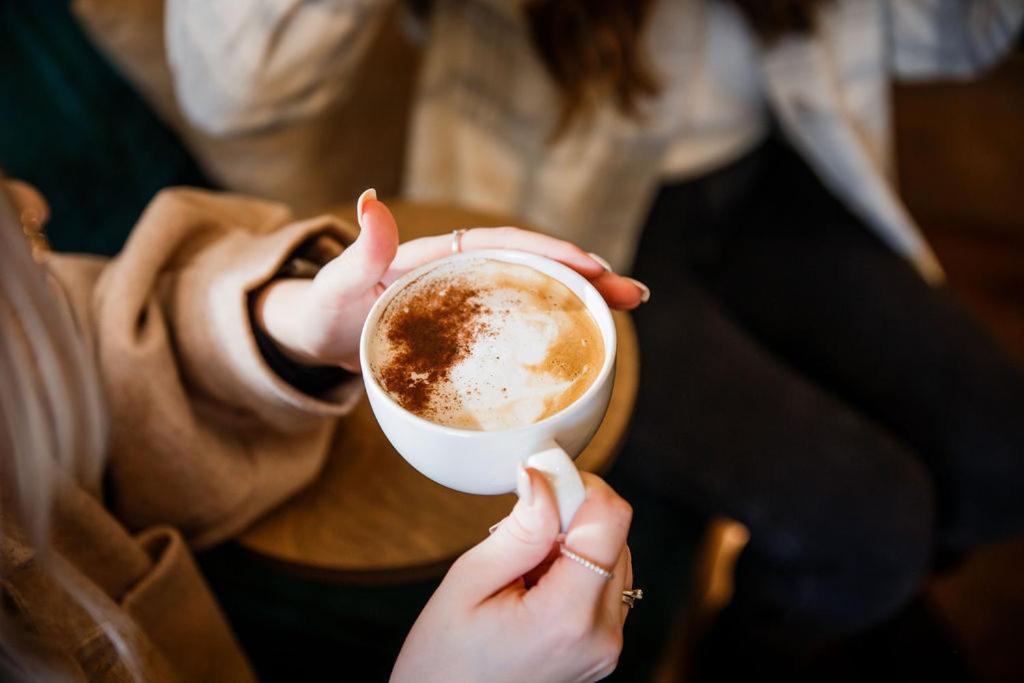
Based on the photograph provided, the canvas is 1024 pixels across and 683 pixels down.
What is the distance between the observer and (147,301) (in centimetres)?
56

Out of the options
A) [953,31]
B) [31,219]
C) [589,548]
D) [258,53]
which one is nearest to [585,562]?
[589,548]

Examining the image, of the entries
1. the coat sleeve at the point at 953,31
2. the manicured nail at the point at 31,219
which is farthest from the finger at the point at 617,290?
the coat sleeve at the point at 953,31

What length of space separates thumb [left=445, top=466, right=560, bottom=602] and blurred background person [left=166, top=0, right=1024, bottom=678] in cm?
52

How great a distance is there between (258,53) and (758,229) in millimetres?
708

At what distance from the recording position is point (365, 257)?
1.32 ft

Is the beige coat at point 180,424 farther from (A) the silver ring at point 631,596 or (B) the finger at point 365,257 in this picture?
(A) the silver ring at point 631,596

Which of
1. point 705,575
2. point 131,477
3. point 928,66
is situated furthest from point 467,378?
point 928,66

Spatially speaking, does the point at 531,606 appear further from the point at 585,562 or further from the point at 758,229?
the point at 758,229

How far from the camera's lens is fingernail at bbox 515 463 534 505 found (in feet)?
1.08

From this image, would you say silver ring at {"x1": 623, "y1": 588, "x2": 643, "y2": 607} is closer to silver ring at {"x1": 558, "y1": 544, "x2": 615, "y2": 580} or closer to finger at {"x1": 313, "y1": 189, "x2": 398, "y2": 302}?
silver ring at {"x1": 558, "y1": 544, "x2": 615, "y2": 580}

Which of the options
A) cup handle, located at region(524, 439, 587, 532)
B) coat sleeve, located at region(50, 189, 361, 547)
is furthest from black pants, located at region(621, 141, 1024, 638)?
cup handle, located at region(524, 439, 587, 532)

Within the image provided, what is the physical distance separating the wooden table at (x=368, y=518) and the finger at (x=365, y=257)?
139 mm

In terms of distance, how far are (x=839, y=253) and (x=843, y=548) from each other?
0.41 metres

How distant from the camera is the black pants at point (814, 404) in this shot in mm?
834
